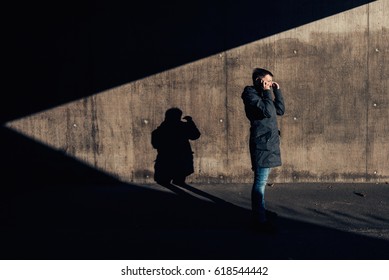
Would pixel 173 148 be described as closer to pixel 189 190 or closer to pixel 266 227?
pixel 189 190

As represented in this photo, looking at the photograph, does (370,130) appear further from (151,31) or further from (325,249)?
(151,31)

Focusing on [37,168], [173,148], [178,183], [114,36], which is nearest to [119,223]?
[178,183]

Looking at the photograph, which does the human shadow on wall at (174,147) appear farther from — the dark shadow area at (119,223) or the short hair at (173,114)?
the dark shadow area at (119,223)

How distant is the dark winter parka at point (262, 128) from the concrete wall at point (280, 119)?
6.36 ft

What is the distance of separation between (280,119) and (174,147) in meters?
1.60

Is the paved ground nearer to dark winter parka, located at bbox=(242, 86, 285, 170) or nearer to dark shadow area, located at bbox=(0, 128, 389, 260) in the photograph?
dark shadow area, located at bbox=(0, 128, 389, 260)

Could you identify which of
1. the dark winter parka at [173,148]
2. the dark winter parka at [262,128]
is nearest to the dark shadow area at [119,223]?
the dark winter parka at [173,148]

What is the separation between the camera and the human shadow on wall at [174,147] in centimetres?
736

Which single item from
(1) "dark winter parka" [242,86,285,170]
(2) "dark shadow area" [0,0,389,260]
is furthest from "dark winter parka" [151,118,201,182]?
(1) "dark winter parka" [242,86,285,170]

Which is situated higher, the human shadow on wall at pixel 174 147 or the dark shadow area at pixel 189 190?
the human shadow on wall at pixel 174 147

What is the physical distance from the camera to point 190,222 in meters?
5.73

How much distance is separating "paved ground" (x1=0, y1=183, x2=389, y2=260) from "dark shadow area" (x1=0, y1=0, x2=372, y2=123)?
62.4 inches

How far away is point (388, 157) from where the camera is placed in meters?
7.25
